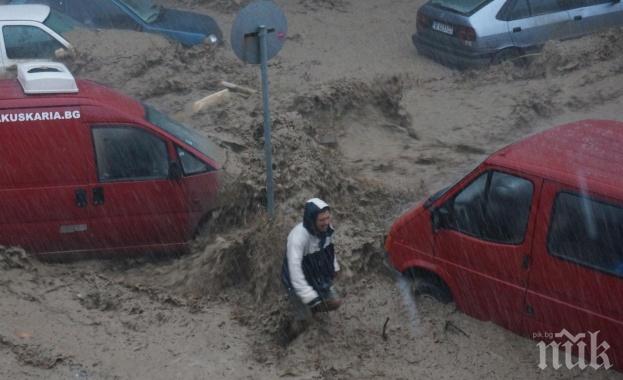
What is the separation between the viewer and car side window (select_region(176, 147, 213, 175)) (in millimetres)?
8000

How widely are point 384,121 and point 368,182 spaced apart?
240 centimetres

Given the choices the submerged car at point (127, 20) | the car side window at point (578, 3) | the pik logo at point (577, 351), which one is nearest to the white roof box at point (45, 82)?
the pik logo at point (577, 351)

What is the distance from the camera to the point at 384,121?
11414mm

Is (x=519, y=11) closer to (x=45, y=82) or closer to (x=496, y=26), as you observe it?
(x=496, y=26)

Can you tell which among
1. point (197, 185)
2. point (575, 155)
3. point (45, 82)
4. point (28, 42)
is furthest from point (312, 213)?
point (28, 42)

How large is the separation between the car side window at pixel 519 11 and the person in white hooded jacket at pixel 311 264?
344 inches

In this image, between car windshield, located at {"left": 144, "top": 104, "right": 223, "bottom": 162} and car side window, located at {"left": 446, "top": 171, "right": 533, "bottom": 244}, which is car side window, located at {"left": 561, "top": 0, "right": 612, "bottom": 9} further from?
car side window, located at {"left": 446, "top": 171, "right": 533, "bottom": 244}

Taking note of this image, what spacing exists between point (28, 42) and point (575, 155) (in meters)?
8.26

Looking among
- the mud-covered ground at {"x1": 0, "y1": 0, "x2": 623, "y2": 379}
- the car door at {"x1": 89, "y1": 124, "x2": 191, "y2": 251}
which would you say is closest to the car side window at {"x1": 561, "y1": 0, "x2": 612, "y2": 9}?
the mud-covered ground at {"x1": 0, "y1": 0, "x2": 623, "y2": 379}

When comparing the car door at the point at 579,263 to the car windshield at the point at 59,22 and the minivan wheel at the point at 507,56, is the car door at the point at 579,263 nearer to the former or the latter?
the minivan wheel at the point at 507,56

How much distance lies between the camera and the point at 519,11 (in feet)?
45.8

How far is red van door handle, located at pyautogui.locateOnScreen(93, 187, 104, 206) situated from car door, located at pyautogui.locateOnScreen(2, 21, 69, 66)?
16.2 ft

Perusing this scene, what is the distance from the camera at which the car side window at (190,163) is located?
8000 mm

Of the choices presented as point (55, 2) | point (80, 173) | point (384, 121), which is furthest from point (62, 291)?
point (55, 2)
